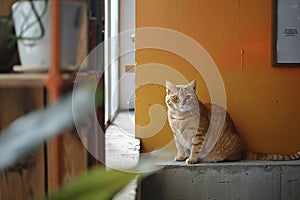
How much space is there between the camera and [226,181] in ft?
9.89

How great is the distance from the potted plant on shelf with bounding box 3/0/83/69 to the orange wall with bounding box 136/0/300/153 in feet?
7.88

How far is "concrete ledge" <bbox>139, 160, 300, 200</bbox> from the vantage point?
298cm

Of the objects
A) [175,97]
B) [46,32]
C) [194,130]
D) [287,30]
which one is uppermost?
[287,30]

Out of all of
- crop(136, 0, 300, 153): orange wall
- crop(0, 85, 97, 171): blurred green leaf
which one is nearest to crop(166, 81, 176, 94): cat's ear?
crop(136, 0, 300, 153): orange wall

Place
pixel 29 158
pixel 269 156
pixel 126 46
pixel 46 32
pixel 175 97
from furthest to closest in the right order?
pixel 126 46
pixel 269 156
pixel 175 97
pixel 29 158
pixel 46 32

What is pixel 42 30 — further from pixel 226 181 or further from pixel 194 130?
pixel 226 181

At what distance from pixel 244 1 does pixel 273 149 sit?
1.01 meters

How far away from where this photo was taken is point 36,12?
78 cm

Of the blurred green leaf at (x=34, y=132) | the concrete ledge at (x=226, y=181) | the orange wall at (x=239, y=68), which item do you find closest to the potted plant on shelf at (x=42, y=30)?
the blurred green leaf at (x=34, y=132)

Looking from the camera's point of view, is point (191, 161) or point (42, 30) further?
point (191, 161)

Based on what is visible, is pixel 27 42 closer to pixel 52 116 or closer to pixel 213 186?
pixel 52 116

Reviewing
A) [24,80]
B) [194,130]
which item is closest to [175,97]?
[194,130]

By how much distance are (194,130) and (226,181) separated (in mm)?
374

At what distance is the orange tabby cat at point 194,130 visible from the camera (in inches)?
115
